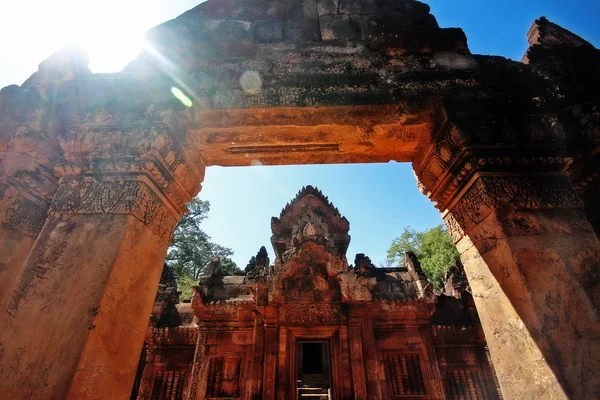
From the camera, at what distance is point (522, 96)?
2.61 m

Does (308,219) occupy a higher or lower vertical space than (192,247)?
lower

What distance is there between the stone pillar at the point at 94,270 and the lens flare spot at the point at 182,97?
0.35 metres

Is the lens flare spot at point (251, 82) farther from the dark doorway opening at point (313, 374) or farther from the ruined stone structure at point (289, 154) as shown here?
the dark doorway opening at point (313, 374)

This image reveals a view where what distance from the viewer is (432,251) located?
94.0 ft

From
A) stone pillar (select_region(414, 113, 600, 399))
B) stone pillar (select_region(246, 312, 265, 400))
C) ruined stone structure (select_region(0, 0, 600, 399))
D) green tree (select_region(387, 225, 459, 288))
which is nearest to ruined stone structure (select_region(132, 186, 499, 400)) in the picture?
stone pillar (select_region(246, 312, 265, 400))

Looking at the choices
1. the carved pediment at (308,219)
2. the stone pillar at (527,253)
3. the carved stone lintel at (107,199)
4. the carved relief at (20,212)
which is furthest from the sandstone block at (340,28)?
the carved pediment at (308,219)

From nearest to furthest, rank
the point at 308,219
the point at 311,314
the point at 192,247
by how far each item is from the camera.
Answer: the point at 311,314 → the point at 308,219 → the point at 192,247

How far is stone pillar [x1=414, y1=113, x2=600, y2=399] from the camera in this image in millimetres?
1675

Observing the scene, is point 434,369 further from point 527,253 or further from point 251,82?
point 251,82

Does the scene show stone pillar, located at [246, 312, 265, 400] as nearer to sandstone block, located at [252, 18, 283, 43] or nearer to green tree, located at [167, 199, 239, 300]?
sandstone block, located at [252, 18, 283, 43]

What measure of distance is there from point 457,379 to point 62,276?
11315mm

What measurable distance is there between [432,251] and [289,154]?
29312 millimetres

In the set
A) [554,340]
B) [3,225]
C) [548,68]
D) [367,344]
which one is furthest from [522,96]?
[367,344]

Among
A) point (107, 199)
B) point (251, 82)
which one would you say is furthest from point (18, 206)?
point (251, 82)
